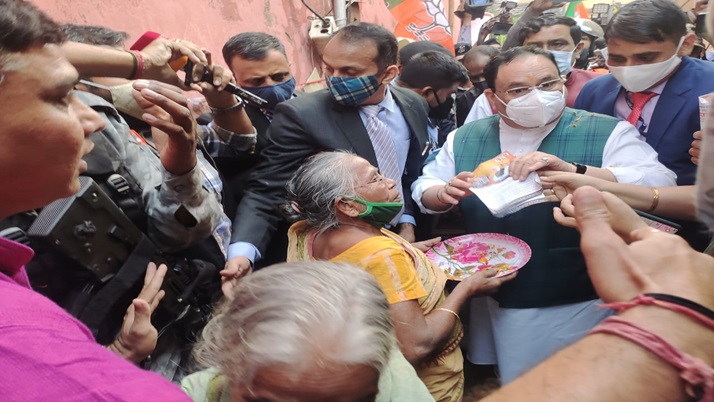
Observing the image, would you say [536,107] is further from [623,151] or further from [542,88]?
[623,151]

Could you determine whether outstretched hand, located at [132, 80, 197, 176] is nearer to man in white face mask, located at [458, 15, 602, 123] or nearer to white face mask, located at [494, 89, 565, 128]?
white face mask, located at [494, 89, 565, 128]

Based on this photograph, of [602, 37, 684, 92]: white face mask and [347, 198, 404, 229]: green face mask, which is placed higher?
[602, 37, 684, 92]: white face mask

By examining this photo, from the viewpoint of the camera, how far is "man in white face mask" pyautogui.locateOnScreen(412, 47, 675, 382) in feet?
6.85

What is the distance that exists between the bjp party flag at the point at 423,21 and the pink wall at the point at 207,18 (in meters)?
1.06

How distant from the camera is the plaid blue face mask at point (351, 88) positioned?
242 cm

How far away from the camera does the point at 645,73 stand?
2.38m

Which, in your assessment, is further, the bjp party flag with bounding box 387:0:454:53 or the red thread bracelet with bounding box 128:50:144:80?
the bjp party flag with bounding box 387:0:454:53

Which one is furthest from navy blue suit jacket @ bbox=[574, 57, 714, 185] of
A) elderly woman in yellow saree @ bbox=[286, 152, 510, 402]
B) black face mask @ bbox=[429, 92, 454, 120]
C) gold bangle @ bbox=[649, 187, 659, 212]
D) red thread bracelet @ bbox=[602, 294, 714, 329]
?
red thread bracelet @ bbox=[602, 294, 714, 329]

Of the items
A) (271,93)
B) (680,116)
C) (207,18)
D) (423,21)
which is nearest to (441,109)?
(271,93)

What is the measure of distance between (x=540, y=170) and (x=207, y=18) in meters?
3.74

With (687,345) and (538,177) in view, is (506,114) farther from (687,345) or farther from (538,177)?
(687,345)

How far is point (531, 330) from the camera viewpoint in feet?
7.31

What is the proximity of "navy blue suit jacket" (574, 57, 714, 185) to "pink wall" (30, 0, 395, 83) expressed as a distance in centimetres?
359

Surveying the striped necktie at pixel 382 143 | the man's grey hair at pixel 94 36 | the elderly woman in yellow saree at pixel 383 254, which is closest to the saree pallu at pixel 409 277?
the elderly woman in yellow saree at pixel 383 254
